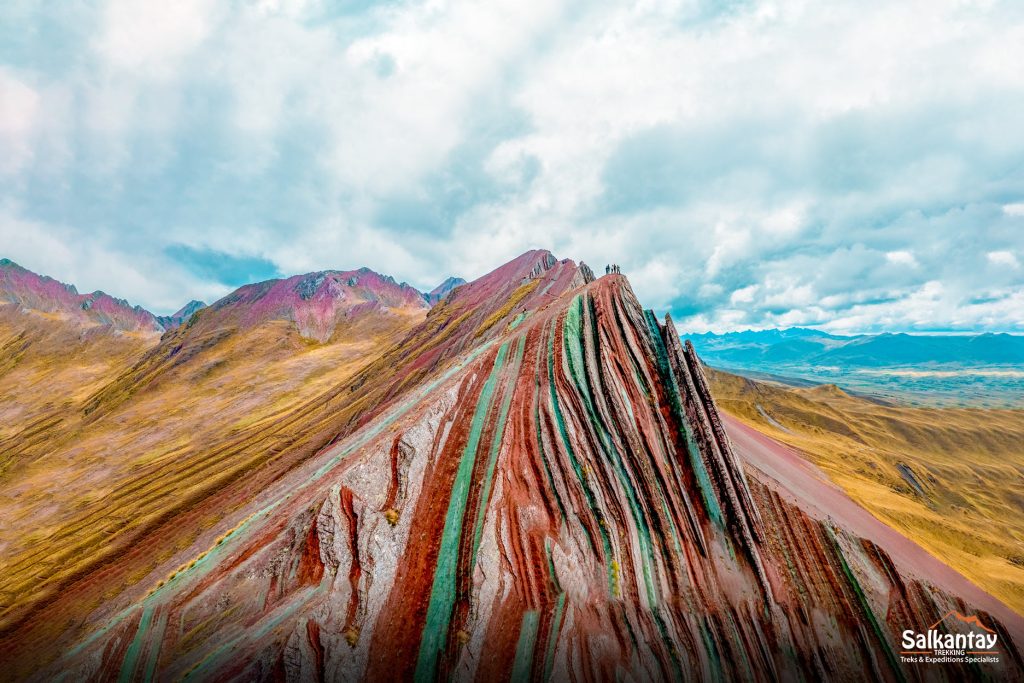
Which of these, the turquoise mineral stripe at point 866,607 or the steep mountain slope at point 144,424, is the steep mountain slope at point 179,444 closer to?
the steep mountain slope at point 144,424

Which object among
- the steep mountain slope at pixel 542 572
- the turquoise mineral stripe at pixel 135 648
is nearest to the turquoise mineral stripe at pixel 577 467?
the steep mountain slope at pixel 542 572

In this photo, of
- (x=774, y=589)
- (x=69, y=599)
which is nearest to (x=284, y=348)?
(x=69, y=599)

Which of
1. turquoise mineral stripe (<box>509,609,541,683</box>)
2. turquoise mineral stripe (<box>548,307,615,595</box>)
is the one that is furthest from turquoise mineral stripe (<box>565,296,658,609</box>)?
turquoise mineral stripe (<box>509,609,541,683</box>)

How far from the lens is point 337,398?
234 ft

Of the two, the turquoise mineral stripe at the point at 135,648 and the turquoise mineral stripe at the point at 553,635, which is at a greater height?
the turquoise mineral stripe at the point at 135,648

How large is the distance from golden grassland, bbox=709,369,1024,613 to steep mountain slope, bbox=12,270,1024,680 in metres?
20.6

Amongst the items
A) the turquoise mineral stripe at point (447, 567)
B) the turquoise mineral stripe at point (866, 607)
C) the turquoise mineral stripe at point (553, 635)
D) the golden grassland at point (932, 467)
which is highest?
the turquoise mineral stripe at point (447, 567)

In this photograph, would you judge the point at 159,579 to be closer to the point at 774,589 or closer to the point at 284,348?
the point at 774,589

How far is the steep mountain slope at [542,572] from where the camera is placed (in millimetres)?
15945

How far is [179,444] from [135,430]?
28502 mm

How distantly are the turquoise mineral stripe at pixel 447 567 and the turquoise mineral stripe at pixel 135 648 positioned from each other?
1253 centimetres

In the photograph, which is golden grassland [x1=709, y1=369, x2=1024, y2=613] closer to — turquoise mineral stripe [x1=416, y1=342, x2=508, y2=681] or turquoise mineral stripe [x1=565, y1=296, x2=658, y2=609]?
turquoise mineral stripe [x1=565, y1=296, x2=658, y2=609]

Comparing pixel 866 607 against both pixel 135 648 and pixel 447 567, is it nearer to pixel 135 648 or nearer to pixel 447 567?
pixel 447 567

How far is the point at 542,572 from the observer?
18453 mm
